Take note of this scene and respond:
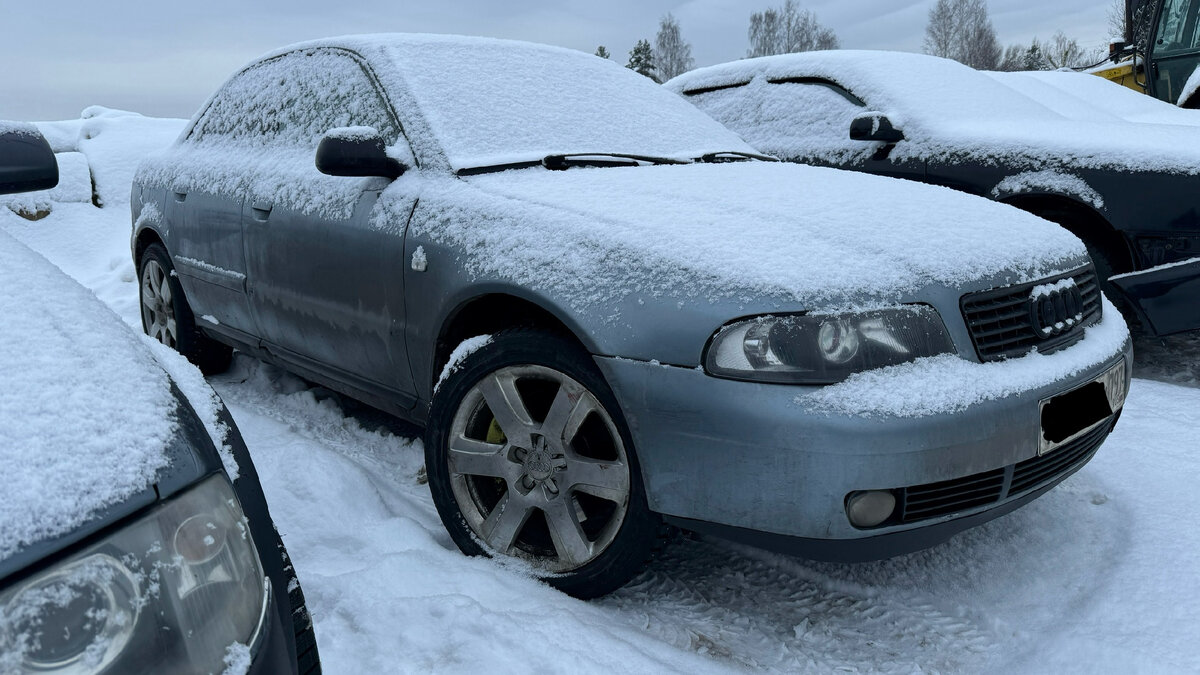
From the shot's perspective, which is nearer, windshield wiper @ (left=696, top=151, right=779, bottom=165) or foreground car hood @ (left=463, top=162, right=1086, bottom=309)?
foreground car hood @ (left=463, top=162, right=1086, bottom=309)

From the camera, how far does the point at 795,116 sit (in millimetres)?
5168

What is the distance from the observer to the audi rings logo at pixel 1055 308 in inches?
85.4

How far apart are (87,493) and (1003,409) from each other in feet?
5.61

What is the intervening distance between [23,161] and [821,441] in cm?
178

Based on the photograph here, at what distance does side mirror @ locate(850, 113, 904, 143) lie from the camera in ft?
14.5

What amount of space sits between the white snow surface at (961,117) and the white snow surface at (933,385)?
7.70 ft

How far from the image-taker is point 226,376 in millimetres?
4395

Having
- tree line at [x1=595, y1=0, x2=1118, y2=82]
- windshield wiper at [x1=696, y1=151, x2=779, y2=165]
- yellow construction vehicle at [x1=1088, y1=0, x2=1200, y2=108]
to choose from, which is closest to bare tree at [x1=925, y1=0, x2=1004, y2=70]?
tree line at [x1=595, y1=0, x2=1118, y2=82]

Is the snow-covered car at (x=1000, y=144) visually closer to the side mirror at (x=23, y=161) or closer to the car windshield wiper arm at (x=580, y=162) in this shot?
the car windshield wiper arm at (x=580, y=162)

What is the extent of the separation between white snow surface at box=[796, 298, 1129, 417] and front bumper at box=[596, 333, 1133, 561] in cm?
2

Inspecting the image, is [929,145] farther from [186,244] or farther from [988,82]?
[186,244]

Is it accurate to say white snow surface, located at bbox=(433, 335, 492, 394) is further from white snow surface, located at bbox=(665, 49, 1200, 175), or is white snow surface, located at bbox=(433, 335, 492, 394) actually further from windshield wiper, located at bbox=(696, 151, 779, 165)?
white snow surface, located at bbox=(665, 49, 1200, 175)

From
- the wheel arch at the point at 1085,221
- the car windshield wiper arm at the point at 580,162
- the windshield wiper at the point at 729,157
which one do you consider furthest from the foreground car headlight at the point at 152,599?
the wheel arch at the point at 1085,221

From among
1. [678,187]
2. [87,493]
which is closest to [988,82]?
[678,187]
